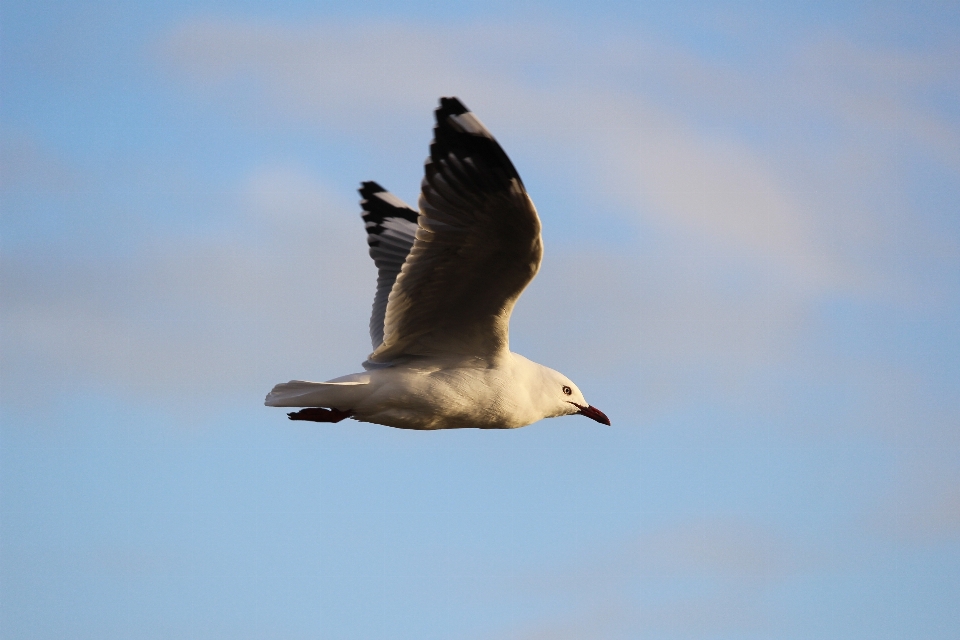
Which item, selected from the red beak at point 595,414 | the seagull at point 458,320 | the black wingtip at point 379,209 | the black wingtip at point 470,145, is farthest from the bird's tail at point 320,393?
the black wingtip at point 379,209

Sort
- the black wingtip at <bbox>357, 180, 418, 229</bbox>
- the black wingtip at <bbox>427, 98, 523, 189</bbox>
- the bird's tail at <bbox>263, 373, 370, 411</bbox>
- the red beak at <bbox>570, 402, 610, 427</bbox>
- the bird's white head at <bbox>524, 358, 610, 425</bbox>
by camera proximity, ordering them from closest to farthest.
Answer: the black wingtip at <bbox>427, 98, 523, 189</bbox>
the bird's tail at <bbox>263, 373, 370, 411</bbox>
the bird's white head at <bbox>524, 358, 610, 425</bbox>
the red beak at <bbox>570, 402, 610, 427</bbox>
the black wingtip at <bbox>357, 180, 418, 229</bbox>

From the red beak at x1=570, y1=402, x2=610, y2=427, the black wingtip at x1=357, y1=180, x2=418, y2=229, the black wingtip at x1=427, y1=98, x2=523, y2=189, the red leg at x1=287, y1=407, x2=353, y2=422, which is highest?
the black wingtip at x1=357, y1=180, x2=418, y2=229

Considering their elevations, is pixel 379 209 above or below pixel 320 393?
above

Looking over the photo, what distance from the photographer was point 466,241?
30.8 ft

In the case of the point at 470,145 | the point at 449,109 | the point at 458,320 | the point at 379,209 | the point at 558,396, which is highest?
the point at 379,209

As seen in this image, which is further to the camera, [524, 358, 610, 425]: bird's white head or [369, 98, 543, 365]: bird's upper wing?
[524, 358, 610, 425]: bird's white head

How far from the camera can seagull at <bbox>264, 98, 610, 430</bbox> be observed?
921cm

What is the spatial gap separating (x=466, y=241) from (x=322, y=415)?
210cm

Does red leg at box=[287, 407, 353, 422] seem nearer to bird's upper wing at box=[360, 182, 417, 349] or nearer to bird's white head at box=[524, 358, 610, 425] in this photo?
bird's upper wing at box=[360, 182, 417, 349]

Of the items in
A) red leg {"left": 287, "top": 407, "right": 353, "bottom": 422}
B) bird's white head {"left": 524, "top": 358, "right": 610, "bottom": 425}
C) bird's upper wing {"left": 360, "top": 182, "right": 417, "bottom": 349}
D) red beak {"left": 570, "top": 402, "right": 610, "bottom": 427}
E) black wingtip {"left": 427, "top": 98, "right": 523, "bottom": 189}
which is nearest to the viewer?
black wingtip {"left": 427, "top": 98, "right": 523, "bottom": 189}

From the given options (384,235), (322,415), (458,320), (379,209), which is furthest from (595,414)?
(379,209)

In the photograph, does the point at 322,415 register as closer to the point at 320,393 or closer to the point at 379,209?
the point at 320,393

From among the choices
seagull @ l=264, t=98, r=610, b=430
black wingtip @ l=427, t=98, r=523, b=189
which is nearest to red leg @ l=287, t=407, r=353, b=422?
seagull @ l=264, t=98, r=610, b=430

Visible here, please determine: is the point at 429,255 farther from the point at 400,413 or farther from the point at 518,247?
the point at 400,413
